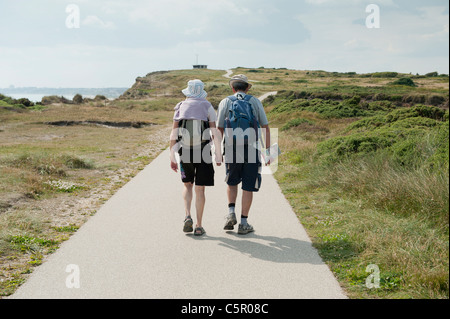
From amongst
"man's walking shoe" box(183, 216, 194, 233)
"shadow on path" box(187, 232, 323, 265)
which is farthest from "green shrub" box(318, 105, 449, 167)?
"man's walking shoe" box(183, 216, 194, 233)

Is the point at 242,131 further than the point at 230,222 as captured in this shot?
No

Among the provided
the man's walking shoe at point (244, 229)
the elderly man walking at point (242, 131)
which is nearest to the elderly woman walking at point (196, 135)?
the elderly man walking at point (242, 131)

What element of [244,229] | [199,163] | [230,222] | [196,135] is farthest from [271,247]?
[196,135]

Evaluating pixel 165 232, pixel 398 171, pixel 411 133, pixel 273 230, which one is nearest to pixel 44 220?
pixel 165 232

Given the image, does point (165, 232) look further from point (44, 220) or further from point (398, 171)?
point (398, 171)

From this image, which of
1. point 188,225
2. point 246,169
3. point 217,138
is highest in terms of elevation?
point 217,138

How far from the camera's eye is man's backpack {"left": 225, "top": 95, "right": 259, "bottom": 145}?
5.73 metres

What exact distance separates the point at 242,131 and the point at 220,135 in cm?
34

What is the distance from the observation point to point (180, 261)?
16.5 feet

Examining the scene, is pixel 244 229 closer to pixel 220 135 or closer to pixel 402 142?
pixel 220 135

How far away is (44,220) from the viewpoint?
7000mm

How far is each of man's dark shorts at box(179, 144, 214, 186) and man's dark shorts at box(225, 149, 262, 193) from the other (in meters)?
0.27

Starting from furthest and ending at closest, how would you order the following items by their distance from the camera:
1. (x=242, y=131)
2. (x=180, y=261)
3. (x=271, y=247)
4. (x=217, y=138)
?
(x=217, y=138), (x=242, y=131), (x=271, y=247), (x=180, y=261)
